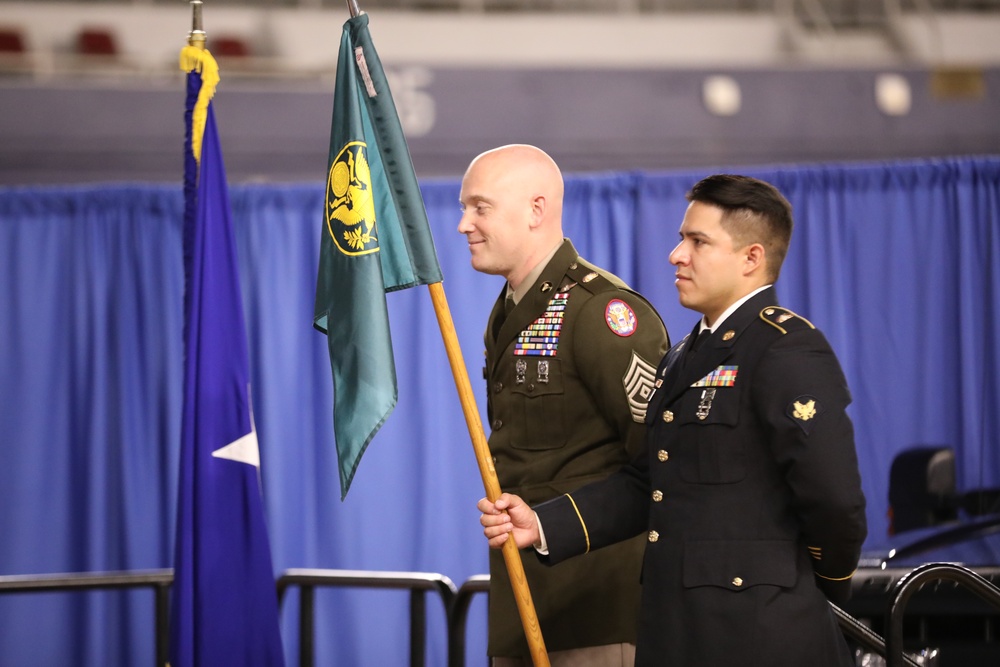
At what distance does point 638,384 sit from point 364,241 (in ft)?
1.91

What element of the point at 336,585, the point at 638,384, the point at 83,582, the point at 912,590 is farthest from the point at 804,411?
the point at 83,582


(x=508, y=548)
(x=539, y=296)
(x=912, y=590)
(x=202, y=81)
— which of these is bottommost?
(x=912, y=590)

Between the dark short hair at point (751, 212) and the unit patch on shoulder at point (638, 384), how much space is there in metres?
0.34

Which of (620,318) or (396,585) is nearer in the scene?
(620,318)

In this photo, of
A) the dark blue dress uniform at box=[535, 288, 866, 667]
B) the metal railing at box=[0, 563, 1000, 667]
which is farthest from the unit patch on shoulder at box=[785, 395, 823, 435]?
the metal railing at box=[0, 563, 1000, 667]

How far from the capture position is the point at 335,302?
221cm

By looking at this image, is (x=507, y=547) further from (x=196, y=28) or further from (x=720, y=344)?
(x=196, y=28)

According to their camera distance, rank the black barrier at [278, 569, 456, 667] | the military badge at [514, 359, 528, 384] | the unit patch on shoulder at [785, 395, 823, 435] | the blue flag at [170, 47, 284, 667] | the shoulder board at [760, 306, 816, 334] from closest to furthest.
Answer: the unit patch on shoulder at [785, 395, 823, 435] < the shoulder board at [760, 306, 816, 334] < the military badge at [514, 359, 528, 384] < the blue flag at [170, 47, 284, 667] < the black barrier at [278, 569, 456, 667]

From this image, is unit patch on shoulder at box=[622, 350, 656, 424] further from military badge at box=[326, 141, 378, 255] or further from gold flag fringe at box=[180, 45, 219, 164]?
gold flag fringe at box=[180, 45, 219, 164]

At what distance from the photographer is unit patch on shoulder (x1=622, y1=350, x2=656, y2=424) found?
2.11 metres

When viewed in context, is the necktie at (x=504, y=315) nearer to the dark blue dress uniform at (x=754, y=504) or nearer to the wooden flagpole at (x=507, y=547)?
the wooden flagpole at (x=507, y=547)

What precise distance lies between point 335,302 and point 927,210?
323 centimetres

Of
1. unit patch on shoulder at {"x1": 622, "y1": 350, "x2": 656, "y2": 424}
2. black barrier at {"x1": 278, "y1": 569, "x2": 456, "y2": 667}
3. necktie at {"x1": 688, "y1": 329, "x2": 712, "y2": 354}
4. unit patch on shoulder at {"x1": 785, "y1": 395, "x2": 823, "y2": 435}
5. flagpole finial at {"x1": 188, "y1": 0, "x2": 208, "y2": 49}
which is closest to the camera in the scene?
unit patch on shoulder at {"x1": 785, "y1": 395, "x2": 823, "y2": 435}

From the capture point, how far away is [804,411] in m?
1.71
